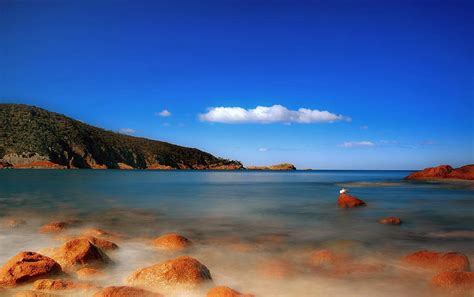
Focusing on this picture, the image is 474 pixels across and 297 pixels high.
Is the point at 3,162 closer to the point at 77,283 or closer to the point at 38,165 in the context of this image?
the point at 38,165

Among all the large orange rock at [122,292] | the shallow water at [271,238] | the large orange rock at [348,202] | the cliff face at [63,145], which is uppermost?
the cliff face at [63,145]

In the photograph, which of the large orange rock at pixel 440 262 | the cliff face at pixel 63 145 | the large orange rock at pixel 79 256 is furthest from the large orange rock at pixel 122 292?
the cliff face at pixel 63 145

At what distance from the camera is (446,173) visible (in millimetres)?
48375

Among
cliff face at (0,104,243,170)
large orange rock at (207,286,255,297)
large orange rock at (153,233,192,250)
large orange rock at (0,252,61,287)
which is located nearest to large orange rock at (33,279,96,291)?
large orange rock at (0,252,61,287)

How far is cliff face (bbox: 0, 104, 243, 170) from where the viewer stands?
9844 cm

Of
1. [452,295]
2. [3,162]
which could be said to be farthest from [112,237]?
[3,162]

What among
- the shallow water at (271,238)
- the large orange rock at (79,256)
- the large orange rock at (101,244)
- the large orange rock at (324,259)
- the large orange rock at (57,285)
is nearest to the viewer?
the large orange rock at (57,285)

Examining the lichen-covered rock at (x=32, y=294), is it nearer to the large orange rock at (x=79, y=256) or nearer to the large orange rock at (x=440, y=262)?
the large orange rock at (x=79, y=256)

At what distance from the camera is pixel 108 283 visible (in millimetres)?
5652

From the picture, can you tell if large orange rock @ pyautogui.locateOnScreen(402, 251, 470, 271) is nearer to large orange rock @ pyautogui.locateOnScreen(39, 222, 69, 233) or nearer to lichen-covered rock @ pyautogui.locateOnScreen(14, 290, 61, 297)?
lichen-covered rock @ pyautogui.locateOnScreen(14, 290, 61, 297)

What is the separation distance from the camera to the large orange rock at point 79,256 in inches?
242

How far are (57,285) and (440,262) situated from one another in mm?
6751

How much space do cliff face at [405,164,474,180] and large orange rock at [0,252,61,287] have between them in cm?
4961

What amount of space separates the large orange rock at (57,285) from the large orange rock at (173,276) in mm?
722
